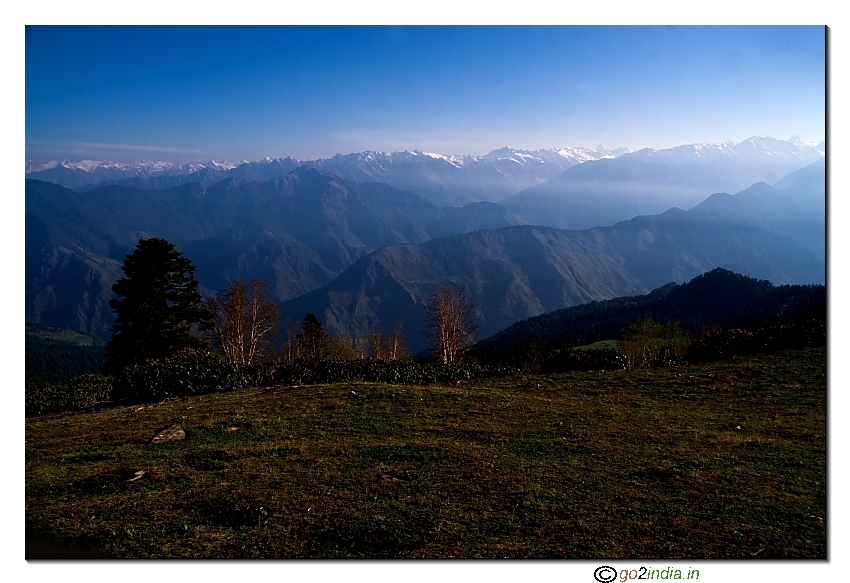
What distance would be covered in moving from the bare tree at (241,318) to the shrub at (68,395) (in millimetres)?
12939

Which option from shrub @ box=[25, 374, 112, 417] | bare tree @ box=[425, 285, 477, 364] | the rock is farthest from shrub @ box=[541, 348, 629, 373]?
shrub @ box=[25, 374, 112, 417]

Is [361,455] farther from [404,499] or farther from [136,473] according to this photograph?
[136,473]

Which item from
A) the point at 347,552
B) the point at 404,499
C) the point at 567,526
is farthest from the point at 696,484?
the point at 347,552

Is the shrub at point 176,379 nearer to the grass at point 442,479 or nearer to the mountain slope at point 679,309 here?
the grass at point 442,479

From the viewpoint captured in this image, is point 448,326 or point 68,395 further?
point 448,326

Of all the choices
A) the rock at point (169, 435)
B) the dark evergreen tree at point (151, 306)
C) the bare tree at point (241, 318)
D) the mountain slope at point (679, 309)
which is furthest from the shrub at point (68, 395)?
the mountain slope at point (679, 309)

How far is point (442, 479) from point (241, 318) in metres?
26.1

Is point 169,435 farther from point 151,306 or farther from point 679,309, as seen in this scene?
point 679,309

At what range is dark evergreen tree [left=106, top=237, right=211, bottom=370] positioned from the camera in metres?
28.0

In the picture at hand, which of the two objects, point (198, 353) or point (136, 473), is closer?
point (136, 473)

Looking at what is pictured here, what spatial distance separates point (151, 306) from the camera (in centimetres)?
2828

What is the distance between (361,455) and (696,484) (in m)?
5.00

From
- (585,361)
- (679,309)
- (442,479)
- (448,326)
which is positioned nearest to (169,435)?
(442,479)

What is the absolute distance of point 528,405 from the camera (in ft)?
39.8
